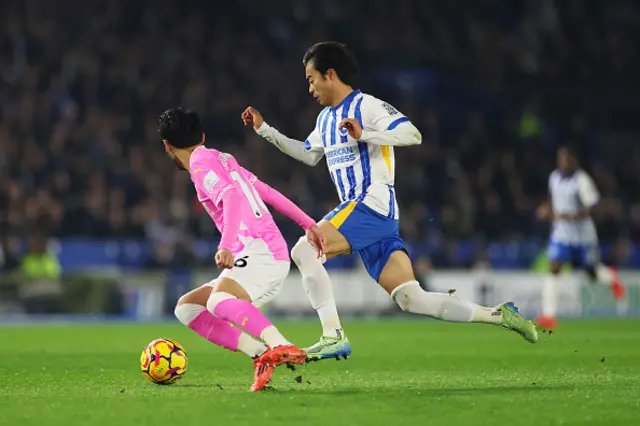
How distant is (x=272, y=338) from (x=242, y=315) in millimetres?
216

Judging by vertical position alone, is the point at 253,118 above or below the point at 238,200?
above

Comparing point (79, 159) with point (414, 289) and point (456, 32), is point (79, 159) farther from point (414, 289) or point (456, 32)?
point (414, 289)

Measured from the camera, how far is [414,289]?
7.21 m

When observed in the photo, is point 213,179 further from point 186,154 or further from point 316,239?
point 316,239

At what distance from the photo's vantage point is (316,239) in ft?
22.4

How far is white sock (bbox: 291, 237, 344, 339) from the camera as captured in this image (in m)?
7.12

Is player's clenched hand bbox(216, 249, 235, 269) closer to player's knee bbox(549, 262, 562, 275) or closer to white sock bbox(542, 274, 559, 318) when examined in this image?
white sock bbox(542, 274, 559, 318)

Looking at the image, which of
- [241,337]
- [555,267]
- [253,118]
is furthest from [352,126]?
[555,267]

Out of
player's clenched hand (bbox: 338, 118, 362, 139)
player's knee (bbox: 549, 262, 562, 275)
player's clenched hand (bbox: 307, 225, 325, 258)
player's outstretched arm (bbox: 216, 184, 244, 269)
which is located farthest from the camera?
player's knee (bbox: 549, 262, 562, 275)

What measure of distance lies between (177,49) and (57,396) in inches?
667

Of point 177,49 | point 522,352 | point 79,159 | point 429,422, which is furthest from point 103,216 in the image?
point 429,422

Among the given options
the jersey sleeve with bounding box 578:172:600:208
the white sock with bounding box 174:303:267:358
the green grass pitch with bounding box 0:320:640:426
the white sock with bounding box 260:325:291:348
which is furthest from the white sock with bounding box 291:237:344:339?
the jersey sleeve with bounding box 578:172:600:208

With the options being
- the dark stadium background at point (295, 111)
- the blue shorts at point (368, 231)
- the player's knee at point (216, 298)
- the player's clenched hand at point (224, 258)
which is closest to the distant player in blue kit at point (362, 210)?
the blue shorts at point (368, 231)

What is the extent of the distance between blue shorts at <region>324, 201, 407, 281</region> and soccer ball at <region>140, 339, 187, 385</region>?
1.27m
